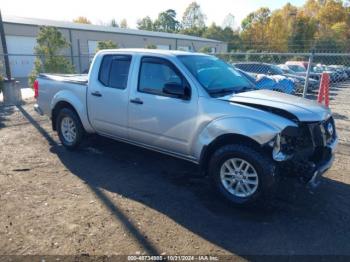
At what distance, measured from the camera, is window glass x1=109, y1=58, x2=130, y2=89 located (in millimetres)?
5484

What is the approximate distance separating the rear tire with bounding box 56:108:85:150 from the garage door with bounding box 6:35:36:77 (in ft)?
65.6

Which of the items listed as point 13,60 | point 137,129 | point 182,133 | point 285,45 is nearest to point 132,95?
point 137,129

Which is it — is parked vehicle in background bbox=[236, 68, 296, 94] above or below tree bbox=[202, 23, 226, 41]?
below

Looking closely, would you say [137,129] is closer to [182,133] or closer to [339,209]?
[182,133]

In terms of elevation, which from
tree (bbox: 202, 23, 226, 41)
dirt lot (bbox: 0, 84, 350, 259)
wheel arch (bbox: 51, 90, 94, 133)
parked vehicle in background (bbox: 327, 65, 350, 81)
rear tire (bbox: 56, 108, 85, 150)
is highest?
tree (bbox: 202, 23, 226, 41)

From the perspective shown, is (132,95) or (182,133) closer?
(182,133)

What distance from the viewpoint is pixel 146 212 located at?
4.23 m

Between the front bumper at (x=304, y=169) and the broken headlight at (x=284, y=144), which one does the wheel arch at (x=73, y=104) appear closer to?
the broken headlight at (x=284, y=144)

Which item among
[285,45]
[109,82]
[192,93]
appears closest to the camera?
[192,93]

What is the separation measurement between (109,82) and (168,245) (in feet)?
10.0

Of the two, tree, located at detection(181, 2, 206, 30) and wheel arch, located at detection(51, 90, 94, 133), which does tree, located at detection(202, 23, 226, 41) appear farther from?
wheel arch, located at detection(51, 90, 94, 133)

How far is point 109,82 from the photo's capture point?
5.69 meters

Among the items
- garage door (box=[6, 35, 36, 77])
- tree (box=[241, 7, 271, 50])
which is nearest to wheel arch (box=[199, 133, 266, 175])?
garage door (box=[6, 35, 36, 77])

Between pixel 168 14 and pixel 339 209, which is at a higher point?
pixel 168 14
